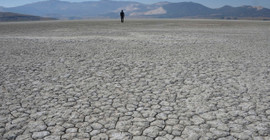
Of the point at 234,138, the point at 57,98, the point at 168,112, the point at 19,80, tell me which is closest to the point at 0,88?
the point at 19,80

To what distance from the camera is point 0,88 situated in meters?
5.74

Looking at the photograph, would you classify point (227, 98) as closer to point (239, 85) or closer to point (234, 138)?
point (239, 85)

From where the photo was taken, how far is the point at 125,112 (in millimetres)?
4344

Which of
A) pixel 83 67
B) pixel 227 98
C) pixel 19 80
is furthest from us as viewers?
pixel 83 67

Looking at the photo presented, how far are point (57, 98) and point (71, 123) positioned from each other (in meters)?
1.36

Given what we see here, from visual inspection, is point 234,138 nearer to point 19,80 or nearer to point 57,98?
point 57,98

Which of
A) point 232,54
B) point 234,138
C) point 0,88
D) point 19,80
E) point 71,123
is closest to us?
point 234,138

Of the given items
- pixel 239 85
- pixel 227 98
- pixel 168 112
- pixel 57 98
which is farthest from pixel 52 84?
pixel 239 85

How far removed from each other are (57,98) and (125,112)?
6.05 feet

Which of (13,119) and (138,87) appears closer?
(13,119)

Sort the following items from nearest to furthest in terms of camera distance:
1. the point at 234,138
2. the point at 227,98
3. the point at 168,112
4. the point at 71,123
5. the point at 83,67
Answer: the point at 234,138, the point at 71,123, the point at 168,112, the point at 227,98, the point at 83,67

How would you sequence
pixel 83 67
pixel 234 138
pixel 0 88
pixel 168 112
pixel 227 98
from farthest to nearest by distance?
pixel 83 67 < pixel 0 88 < pixel 227 98 < pixel 168 112 < pixel 234 138

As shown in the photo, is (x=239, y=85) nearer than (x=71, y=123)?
No

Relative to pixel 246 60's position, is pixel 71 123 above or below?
below
